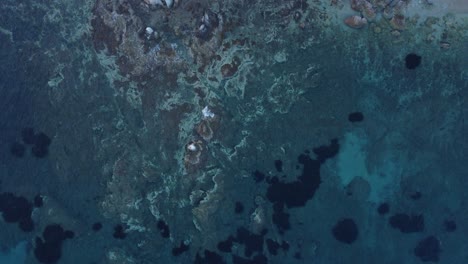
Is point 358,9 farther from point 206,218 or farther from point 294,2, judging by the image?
point 206,218

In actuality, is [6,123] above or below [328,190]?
below

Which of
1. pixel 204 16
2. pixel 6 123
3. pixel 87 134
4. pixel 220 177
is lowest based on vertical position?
pixel 6 123

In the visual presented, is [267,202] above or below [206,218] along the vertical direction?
above

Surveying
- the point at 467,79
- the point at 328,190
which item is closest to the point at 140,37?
the point at 328,190

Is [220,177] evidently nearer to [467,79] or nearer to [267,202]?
[267,202]

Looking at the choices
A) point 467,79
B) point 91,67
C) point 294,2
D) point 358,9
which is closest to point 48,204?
point 91,67

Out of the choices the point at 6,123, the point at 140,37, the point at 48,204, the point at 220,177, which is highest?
the point at 140,37
